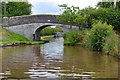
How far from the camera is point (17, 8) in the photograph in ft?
159

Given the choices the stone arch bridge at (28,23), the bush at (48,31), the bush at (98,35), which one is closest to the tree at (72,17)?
the stone arch bridge at (28,23)

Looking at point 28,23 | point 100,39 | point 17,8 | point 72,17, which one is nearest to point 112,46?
point 100,39

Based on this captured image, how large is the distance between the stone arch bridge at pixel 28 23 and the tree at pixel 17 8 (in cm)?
923

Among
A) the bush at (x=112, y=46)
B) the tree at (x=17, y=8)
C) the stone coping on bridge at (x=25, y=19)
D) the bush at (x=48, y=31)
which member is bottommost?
the bush at (x=112, y=46)

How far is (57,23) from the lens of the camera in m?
37.1

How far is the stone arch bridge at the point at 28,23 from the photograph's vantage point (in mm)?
37250

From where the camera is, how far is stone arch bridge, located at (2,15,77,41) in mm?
37250

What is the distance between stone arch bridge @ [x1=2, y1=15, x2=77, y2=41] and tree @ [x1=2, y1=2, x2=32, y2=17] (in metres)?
9.23

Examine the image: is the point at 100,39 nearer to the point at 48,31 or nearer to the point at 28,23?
the point at 28,23

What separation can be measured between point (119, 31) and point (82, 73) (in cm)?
2409

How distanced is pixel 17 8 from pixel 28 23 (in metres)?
11.9

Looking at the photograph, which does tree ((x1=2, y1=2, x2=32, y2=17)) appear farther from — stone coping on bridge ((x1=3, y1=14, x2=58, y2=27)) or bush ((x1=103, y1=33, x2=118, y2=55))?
bush ((x1=103, y1=33, x2=118, y2=55))

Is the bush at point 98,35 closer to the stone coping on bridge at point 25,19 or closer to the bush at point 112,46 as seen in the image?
the bush at point 112,46

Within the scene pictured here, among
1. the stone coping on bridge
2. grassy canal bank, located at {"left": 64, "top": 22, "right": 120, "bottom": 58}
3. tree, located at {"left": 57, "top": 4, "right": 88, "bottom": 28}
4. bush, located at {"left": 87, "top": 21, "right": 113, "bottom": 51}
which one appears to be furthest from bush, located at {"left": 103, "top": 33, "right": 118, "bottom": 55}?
the stone coping on bridge
